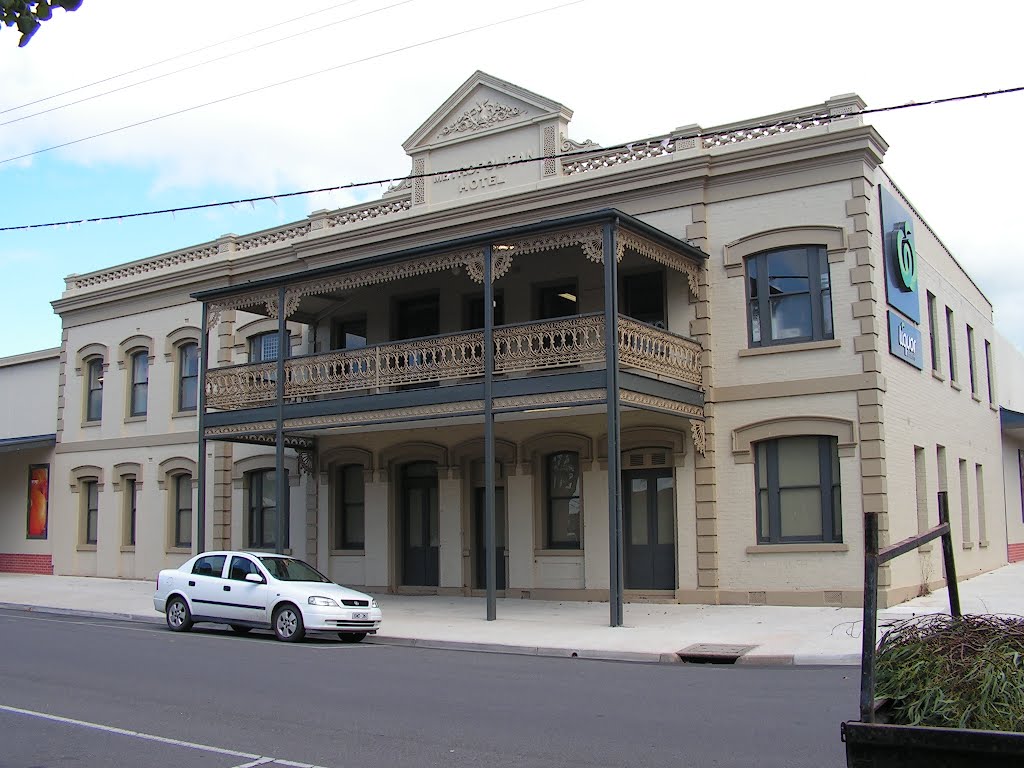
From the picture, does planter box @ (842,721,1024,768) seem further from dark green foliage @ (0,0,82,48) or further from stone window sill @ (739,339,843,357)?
stone window sill @ (739,339,843,357)

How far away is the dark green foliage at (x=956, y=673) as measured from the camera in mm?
3570

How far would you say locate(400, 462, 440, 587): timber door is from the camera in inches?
892

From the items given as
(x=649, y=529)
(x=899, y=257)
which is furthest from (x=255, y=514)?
(x=899, y=257)

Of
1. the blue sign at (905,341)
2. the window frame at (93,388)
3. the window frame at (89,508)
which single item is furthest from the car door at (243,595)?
the window frame at (93,388)

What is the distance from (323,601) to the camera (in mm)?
15492

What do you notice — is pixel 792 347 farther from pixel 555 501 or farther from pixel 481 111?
pixel 481 111

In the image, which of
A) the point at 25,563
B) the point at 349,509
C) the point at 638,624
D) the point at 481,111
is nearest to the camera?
the point at 638,624

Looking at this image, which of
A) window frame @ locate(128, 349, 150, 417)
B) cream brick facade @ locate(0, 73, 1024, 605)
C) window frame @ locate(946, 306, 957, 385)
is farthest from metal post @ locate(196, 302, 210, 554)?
window frame @ locate(946, 306, 957, 385)

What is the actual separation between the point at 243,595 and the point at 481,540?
22.7 ft

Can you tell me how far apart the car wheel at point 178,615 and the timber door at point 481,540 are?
6354 millimetres

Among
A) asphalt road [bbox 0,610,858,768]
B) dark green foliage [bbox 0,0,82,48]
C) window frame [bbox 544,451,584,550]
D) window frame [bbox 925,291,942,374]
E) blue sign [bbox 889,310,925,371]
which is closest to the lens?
dark green foliage [bbox 0,0,82,48]

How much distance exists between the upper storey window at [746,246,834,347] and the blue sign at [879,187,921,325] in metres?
1.25

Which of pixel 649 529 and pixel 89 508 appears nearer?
pixel 649 529

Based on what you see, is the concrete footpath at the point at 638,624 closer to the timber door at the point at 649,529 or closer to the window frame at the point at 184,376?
the timber door at the point at 649,529
